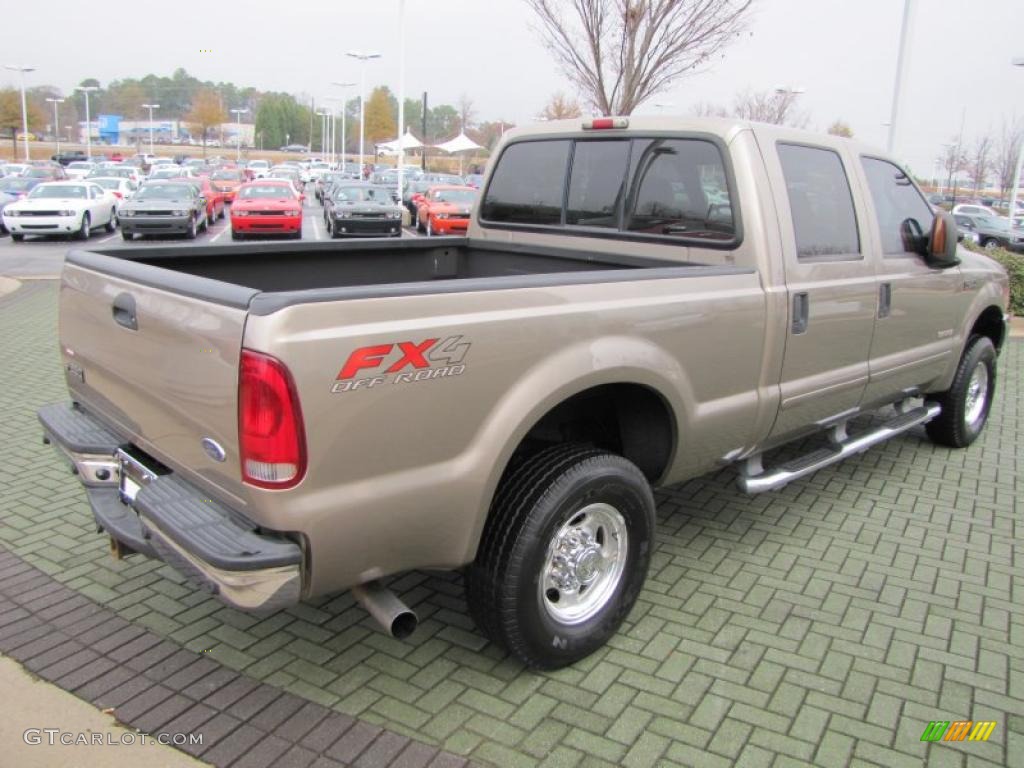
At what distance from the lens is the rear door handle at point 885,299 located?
14.6 ft

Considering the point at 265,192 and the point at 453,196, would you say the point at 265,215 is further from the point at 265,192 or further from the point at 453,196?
the point at 453,196

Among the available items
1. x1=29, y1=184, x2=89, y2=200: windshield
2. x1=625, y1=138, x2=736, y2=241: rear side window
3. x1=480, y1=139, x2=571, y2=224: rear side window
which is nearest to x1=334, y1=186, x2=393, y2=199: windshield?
x1=29, y1=184, x2=89, y2=200: windshield

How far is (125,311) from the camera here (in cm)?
286

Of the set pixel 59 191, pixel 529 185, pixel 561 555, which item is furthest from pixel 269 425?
pixel 59 191

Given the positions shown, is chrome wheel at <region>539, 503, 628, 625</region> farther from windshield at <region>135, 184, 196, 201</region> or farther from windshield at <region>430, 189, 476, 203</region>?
windshield at <region>430, 189, 476, 203</region>

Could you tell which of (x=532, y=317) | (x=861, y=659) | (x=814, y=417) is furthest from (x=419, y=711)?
(x=814, y=417)

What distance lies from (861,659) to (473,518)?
70.3 inches

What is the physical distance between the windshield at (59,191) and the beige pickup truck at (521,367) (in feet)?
68.8

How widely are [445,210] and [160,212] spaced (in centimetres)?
747

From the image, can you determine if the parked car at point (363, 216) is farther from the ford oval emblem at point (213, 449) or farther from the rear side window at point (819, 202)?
the ford oval emblem at point (213, 449)

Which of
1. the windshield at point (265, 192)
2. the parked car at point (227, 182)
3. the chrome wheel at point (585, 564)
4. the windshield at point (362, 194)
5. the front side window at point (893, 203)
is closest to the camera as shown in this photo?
the chrome wheel at point (585, 564)

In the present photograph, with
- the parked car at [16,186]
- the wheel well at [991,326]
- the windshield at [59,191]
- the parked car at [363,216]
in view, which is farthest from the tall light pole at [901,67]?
the parked car at [16,186]

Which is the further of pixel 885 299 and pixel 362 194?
pixel 362 194

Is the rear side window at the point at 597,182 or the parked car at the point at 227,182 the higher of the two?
the parked car at the point at 227,182
